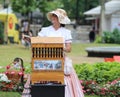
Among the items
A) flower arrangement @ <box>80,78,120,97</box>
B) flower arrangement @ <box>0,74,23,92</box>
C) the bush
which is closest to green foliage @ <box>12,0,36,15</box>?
the bush

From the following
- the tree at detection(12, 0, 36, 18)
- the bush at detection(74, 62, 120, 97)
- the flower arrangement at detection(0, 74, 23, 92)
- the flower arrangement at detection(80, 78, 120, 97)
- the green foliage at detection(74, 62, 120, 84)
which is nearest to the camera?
the flower arrangement at detection(80, 78, 120, 97)

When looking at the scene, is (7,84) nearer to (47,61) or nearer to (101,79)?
(101,79)

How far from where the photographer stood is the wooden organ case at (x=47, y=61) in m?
7.12

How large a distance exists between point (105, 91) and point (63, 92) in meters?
3.57

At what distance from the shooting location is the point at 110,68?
40.1 ft

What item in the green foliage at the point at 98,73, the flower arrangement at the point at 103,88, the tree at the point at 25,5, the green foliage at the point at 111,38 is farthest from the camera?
the tree at the point at 25,5

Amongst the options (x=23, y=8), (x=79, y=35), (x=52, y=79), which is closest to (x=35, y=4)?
(x=23, y=8)

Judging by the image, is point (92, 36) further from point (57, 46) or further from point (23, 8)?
point (57, 46)

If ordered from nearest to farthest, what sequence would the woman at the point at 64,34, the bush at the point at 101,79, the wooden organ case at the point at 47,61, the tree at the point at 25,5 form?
the wooden organ case at the point at 47,61
the woman at the point at 64,34
the bush at the point at 101,79
the tree at the point at 25,5

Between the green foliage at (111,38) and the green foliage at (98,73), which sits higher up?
the green foliage at (98,73)

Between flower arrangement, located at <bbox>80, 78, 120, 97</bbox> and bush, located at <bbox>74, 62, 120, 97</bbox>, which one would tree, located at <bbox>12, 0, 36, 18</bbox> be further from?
flower arrangement, located at <bbox>80, 78, 120, 97</bbox>

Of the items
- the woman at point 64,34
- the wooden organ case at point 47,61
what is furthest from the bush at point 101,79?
the wooden organ case at point 47,61

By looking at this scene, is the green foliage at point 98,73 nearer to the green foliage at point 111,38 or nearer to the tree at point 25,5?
the green foliage at point 111,38

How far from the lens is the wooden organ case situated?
7117mm
